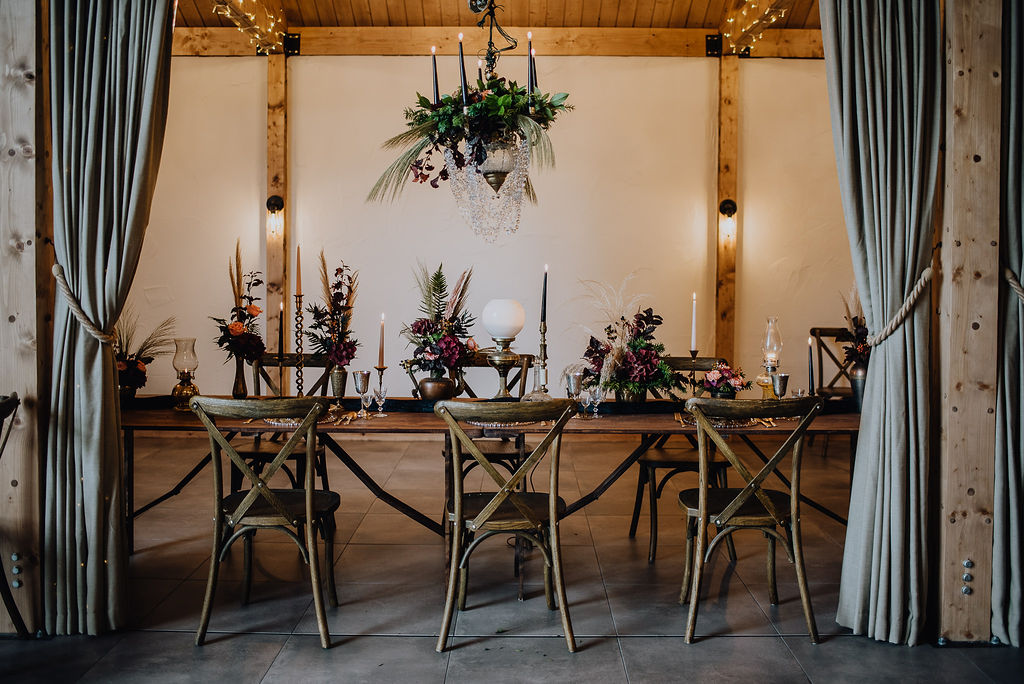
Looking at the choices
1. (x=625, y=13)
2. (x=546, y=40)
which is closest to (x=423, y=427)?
(x=546, y=40)

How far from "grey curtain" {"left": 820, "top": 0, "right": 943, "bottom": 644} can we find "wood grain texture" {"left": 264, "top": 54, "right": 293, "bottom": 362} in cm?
451

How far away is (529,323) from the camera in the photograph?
6137 millimetres

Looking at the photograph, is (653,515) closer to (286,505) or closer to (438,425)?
(438,425)

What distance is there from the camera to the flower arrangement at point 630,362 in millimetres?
3361

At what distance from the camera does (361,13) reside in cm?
602

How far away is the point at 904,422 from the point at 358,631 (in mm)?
1989

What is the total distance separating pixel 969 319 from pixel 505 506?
1699 mm

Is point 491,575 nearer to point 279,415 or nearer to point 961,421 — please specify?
point 279,415

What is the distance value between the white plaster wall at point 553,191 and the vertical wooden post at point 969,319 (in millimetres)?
3594

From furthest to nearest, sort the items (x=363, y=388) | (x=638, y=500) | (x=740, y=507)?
(x=638, y=500), (x=363, y=388), (x=740, y=507)

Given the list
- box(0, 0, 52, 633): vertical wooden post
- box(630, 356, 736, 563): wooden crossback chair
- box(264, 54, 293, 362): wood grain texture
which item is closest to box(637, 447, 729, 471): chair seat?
box(630, 356, 736, 563): wooden crossback chair

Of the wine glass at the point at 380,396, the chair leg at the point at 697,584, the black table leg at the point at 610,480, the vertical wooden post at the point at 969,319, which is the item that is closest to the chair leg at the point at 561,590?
the chair leg at the point at 697,584

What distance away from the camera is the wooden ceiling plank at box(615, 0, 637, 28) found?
234 inches

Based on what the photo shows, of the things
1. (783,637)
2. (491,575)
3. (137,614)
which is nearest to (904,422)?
(783,637)
